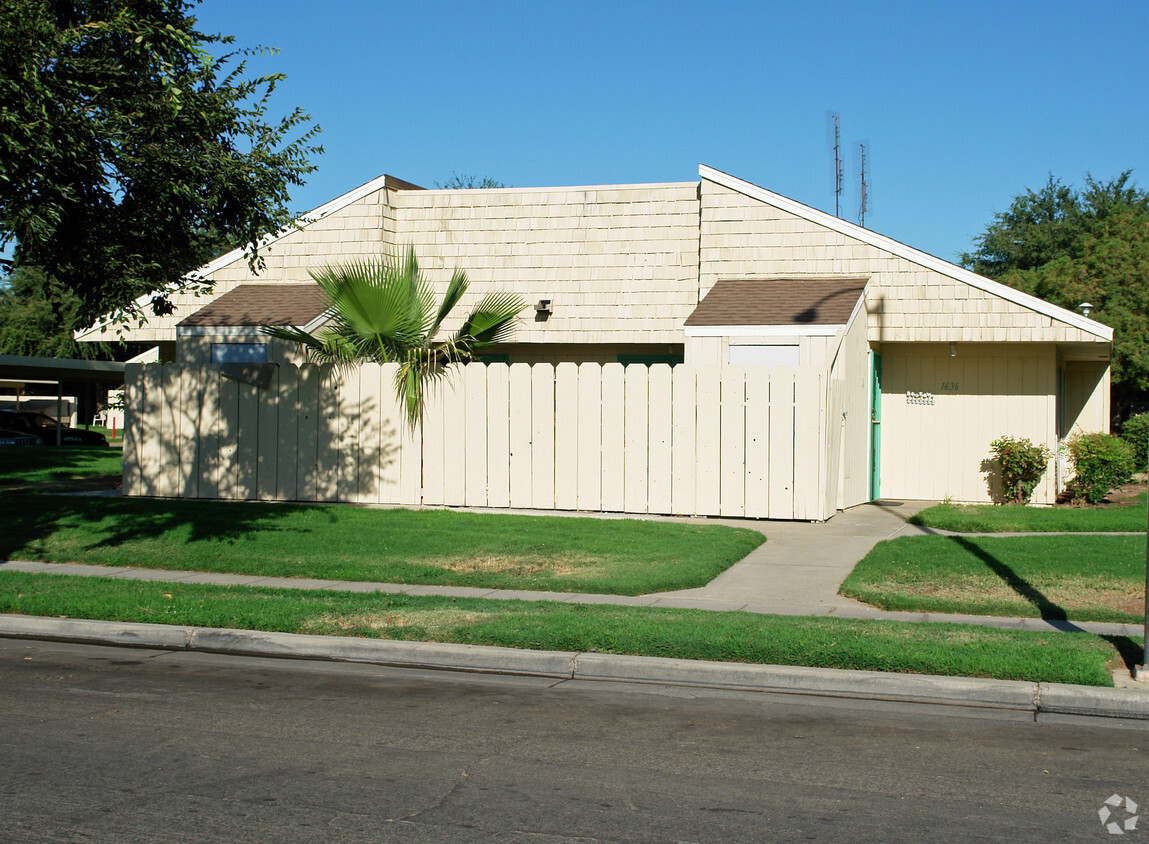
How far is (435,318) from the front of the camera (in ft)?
56.0

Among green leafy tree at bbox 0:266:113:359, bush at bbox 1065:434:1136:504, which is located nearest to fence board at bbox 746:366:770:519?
bush at bbox 1065:434:1136:504

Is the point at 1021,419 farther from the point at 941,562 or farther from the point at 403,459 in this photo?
the point at 403,459

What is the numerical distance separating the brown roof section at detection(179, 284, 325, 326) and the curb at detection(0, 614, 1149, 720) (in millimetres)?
9168

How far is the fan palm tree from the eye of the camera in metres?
15.4

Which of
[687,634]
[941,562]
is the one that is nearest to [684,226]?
[941,562]

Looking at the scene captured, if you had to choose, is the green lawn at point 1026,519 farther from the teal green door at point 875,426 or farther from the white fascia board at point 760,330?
the white fascia board at point 760,330

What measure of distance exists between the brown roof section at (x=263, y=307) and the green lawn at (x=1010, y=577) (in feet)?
34.7

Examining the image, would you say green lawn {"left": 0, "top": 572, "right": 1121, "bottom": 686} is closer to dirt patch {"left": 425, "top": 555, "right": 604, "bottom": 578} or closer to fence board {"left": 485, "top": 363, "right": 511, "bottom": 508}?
dirt patch {"left": 425, "top": 555, "right": 604, "bottom": 578}

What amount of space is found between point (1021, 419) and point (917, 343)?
213 centimetres

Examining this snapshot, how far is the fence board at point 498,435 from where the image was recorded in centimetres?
1540

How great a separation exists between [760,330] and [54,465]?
1484cm

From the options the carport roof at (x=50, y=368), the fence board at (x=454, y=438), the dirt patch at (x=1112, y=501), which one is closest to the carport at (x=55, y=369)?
the carport roof at (x=50, y=368)

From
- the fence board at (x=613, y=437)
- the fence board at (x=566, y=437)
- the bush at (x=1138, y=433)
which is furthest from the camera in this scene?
the bush at (x=1138, y=433)

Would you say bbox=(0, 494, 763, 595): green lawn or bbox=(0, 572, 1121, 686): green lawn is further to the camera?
bbox=(0, 494, 763, 595): green lawn
